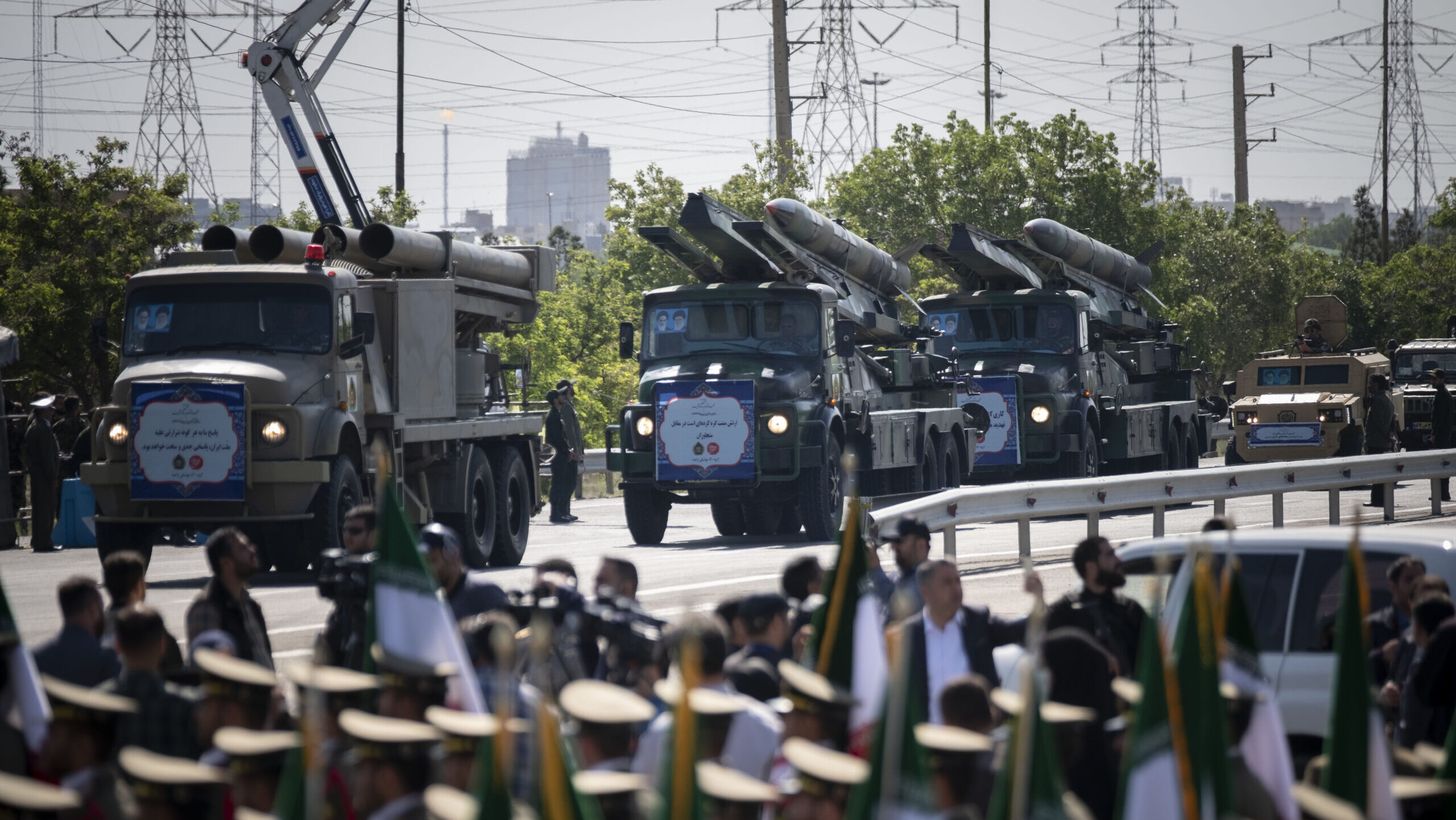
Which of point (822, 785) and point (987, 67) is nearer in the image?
point (822, 785)

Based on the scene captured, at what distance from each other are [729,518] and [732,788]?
1717 centimetres

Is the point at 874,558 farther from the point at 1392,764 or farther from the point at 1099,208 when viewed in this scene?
the point at 1099,208

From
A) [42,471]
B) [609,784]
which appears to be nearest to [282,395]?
[42,471]

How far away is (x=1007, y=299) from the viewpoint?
25.0 m

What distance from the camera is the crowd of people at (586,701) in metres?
4.15

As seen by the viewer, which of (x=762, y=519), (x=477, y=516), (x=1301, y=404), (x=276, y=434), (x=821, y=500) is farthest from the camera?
(x=1301, y=404)

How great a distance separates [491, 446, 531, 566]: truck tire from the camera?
719 inches

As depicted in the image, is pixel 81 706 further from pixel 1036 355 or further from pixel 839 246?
pixel 1036 355

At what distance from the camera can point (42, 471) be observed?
63.4 feet

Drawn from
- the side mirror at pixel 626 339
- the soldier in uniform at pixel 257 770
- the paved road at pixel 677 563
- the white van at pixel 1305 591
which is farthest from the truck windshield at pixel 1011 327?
the soldier in uniform at pixel 257 770

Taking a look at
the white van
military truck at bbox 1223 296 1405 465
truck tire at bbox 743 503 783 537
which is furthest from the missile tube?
military truck at bbox 1223 296 1405 465

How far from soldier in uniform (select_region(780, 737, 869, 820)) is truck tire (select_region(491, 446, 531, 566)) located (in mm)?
14156

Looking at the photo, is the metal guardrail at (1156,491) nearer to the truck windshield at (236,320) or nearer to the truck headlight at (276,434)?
the truck headlight at (276,434)

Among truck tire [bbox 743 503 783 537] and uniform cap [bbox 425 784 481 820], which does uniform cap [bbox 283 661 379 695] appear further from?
truck tire [bbox 743 503 783 537]
